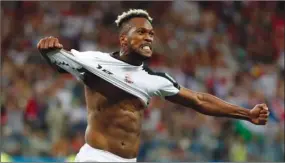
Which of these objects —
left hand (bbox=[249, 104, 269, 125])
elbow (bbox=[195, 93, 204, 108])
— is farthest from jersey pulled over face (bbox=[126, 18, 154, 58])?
left hand (bbox=[249, 104, 269, 125])

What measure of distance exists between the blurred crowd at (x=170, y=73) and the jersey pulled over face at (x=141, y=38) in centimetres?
456

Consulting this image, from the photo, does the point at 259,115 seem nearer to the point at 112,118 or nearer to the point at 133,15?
the point at 112,118

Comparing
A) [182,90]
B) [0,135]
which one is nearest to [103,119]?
[182,90]

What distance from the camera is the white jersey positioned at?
6.37 meters

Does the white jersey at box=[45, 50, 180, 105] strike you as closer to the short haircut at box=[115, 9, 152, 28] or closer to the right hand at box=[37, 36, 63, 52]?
the right hand at box=[37, 36, 63, 52]

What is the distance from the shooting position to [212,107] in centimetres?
670

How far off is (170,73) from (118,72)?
5.82m

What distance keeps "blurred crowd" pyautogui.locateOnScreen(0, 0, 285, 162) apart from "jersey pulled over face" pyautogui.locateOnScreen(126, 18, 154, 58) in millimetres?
4561

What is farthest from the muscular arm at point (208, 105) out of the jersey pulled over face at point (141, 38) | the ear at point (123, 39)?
the ear at point (123, 39)

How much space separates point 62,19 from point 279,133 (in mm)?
4287

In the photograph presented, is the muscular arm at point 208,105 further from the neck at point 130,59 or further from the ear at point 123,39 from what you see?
the ear at point 123,39

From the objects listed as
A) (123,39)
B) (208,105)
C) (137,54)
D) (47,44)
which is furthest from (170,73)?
(47,44)

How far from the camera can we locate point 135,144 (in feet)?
21.3

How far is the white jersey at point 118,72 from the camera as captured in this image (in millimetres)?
6367
